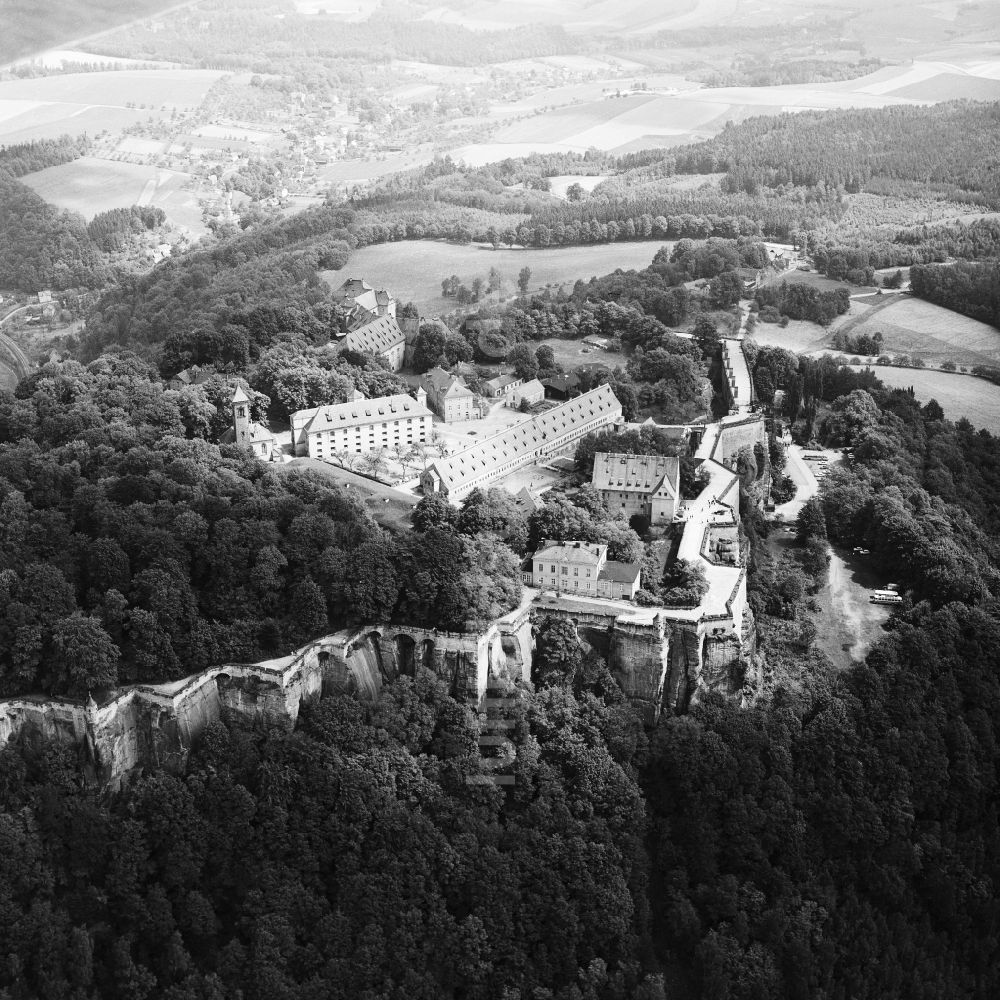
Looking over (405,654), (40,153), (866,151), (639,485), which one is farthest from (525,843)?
(866,151)

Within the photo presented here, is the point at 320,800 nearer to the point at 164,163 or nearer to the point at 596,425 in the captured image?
the point at 596,425

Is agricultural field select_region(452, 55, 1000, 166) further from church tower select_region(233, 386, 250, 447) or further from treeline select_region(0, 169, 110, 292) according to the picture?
church tower select_region(233, 386, 250, 447)

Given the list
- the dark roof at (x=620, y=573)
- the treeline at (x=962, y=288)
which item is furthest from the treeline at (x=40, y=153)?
the dark roof at (x=620, y=573)

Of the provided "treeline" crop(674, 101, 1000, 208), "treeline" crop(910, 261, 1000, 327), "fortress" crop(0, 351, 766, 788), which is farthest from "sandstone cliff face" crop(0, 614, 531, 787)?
"treeline" crop(674, 101, 1000, 208)

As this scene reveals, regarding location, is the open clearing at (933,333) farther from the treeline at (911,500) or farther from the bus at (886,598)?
the bus at (886,598)

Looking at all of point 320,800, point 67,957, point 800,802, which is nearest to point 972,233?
point 800,802

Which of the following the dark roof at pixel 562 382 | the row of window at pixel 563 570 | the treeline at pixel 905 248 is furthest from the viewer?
the treeline at pixel 905 248
